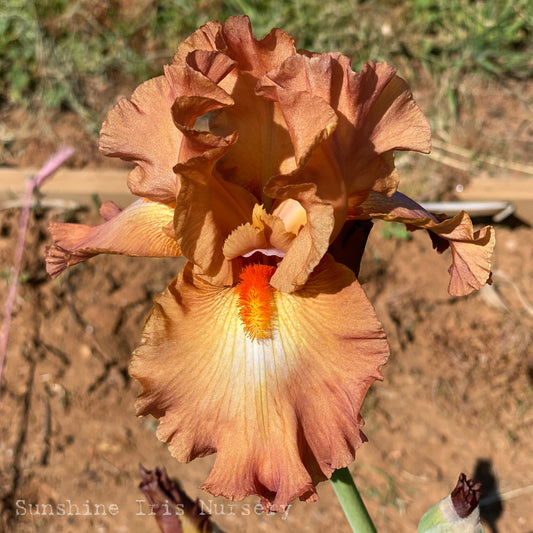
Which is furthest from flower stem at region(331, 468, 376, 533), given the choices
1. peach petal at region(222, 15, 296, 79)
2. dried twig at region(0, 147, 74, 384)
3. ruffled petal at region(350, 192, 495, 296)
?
dried twig at region(0, 147, 74, 384)

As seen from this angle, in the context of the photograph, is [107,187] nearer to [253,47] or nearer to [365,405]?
[365,405]

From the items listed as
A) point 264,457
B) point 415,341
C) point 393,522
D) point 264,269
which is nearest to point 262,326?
point 264,269

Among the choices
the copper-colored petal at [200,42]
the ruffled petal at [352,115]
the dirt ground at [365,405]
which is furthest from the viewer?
the dirt ground at [365,405]

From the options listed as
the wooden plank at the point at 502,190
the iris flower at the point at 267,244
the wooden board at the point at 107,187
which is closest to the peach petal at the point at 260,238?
the iris flower at the point at 267,244

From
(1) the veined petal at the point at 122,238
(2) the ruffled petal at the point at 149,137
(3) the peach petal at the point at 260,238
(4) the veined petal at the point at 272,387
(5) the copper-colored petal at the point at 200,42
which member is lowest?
(4) the veined petal at the point at 272,387

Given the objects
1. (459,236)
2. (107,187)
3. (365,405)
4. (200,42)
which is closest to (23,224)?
(107,187)

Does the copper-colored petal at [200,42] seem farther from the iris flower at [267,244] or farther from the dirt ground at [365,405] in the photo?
the dirt ground at [365,405]
